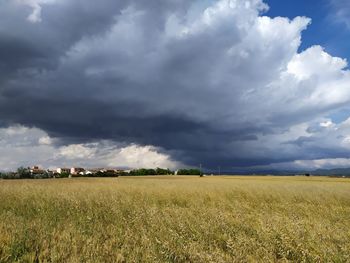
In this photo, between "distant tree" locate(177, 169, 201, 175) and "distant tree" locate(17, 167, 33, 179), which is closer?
"distant tree" locate(17, 167, 33, 179)

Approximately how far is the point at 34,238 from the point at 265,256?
14.7 ft

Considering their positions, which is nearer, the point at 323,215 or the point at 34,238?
the point at 34,238

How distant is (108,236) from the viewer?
883 cm

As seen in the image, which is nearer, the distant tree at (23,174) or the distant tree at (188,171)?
the distant tree at (23,174)

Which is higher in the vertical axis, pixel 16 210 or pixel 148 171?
pixel 148 171

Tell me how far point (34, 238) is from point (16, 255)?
0.91 metres

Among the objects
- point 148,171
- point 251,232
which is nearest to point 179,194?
point 251,232

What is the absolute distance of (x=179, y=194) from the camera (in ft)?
71.7

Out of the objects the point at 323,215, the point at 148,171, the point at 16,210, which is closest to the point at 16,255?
the point at 16,210

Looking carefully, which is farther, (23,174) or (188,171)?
(188,171)

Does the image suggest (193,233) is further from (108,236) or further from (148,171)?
(148,171)

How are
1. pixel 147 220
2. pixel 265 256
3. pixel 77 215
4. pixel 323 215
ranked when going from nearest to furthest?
pixel 265 256
pixel 147 220
pixel 77 215
pixel 323 215

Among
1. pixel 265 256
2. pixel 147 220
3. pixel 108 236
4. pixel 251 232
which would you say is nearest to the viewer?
pixel 265 256

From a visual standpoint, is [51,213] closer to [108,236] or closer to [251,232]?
[108,236]
